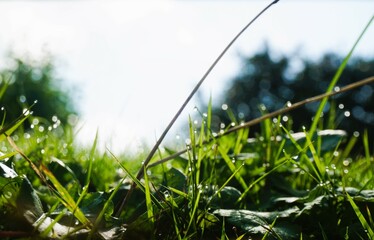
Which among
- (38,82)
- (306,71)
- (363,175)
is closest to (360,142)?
(306,71)

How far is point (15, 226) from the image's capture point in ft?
2.44

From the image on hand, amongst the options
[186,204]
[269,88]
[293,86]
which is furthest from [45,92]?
[186,204]

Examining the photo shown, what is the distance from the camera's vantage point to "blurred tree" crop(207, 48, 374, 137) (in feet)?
77.1

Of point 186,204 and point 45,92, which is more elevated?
point 186,204

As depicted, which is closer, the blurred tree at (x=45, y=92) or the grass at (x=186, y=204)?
the grass at (x=186, y=204)

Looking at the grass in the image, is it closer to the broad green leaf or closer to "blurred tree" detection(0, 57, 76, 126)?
the broad green leaf

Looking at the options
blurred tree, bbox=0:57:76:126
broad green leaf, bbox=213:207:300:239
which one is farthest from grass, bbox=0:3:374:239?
blurred tree, bbox=0:57:76:126

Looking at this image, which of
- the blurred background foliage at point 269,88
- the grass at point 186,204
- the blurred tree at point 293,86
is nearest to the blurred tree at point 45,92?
the blurred background foliage at point 269,88

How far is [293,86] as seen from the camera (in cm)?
2505

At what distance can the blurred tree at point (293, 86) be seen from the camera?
23.5 meters

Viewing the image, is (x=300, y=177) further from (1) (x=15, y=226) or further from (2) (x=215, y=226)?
(1) (x=15, y=226)

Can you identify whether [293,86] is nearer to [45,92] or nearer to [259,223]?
[45,92]

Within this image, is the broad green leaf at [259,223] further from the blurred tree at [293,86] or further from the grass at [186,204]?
the blurred tree at [293,86]

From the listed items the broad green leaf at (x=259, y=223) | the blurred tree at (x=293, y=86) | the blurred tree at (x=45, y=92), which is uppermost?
the broad green leaf at (x=259, y=223)
